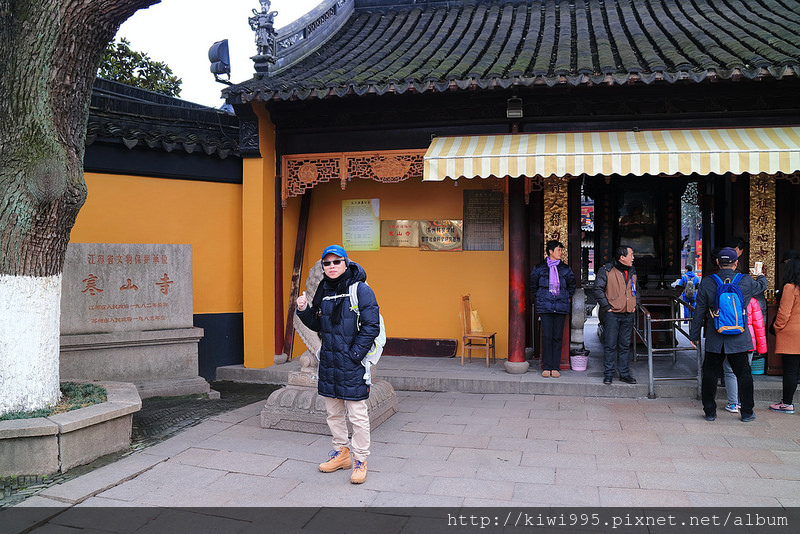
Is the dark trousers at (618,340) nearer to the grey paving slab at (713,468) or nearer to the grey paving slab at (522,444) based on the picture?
the grey paving slab at (522,444)

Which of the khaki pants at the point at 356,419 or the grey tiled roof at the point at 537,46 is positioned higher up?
the grey tiled roof at the point at 537,46

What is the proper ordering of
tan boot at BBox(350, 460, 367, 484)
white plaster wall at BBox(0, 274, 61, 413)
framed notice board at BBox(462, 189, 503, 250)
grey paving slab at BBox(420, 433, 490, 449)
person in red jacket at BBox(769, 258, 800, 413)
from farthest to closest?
framed notice board at BBox(462, 189, 503, 250) < person in red jacket at BBox(769, 258, 800, 413) < grey paving slab at BBox(420, 433, 490, 449) < white plaster wall at BBox(0, 274, 61, 413) < tan boot at BBox(350, 460, 367, 484)

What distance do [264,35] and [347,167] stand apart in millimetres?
2139

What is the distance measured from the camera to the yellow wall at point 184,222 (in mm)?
7289

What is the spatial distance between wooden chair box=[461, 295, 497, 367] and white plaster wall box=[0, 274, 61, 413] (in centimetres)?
487

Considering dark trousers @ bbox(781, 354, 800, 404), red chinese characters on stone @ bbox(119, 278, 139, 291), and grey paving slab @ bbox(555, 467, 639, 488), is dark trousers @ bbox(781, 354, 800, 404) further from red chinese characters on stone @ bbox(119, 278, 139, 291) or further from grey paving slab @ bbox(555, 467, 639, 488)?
red chinese characters on stone @ bbox(119, 278, 139, 291)

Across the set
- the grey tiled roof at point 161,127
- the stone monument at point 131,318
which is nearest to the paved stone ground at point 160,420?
the stone monument at point 131,318

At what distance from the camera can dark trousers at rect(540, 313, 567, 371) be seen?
723cm

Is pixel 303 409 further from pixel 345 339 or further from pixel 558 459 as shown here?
pixel 558 459

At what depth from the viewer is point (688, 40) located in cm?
749

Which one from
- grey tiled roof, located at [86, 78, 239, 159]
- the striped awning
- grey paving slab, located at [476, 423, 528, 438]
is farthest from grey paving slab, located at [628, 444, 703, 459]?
grey tiled roof, located at [86, 78, 239, 159]

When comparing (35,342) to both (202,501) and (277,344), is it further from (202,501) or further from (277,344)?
(277,344)

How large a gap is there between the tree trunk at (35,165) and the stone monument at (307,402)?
1.88 meters
